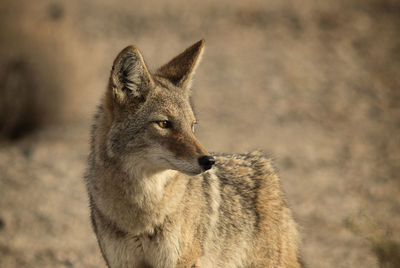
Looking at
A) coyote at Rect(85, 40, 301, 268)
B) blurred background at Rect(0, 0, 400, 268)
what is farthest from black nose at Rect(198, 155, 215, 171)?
blurred background at Rect(0, 0, 400, 268)

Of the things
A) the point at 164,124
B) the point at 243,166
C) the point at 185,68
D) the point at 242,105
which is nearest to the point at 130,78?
the point at 164,124

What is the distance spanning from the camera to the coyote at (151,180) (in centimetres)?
448

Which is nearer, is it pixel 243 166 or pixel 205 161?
pixel 205 161

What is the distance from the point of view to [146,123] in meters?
4.57

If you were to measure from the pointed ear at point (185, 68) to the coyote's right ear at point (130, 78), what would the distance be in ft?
1.35

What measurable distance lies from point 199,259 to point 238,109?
28.5ft

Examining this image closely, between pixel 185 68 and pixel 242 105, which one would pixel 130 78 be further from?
pixel 242 105

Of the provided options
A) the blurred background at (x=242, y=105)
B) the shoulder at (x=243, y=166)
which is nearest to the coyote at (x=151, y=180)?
the shoulder at (x=243, y=166)

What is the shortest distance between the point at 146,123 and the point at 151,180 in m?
0.53

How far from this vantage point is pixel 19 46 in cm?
1049

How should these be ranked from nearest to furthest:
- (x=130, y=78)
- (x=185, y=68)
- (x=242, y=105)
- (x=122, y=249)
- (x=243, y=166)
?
(x=122, y=249), (x=130, y=78), (x=185, y=68), (x=243, y=166), (x=242, y=105)

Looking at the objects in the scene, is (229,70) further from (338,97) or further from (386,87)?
(386,87)

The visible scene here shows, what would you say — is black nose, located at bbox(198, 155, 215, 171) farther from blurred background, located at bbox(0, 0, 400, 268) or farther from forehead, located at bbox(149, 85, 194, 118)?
blurred background, located at bbox(0, 0, 400, 268)

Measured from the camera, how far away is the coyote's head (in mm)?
4359
